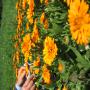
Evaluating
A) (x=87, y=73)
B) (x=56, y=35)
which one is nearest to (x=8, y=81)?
(x=56, y=35)

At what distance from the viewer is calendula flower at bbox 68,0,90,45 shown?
210 cm

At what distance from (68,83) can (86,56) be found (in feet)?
1.33

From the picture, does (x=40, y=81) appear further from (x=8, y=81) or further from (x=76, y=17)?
(x=8, y=81)

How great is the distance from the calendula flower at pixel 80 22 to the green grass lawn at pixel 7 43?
12.3 ft

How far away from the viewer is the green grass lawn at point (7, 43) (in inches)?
246

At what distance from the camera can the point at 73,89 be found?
2699 mm

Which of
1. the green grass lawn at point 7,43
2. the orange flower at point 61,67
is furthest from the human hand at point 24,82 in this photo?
the green grass lawn at point 7,43

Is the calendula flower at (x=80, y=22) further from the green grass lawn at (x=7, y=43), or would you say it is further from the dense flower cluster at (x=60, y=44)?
the green grass lawn at (x=7, y=43)

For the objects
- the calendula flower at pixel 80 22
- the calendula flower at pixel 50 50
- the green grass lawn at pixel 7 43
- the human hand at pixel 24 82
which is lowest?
the green grass lawn at pixel 7 43

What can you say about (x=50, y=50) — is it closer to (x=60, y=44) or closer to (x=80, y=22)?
(x=60, y=44)

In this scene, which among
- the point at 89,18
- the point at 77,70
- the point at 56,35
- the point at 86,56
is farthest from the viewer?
the point at 56,35

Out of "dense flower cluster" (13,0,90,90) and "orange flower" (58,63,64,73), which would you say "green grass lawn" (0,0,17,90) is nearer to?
"dense flower cluster" (13,0,90,90)

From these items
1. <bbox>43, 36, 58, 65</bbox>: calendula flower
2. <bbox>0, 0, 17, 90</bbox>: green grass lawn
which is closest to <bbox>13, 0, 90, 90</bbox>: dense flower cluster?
<bbox>43, 36, 58, 65</bbox>: calendula flower

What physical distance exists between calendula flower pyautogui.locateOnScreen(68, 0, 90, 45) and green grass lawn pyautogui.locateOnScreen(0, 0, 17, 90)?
3750mm
